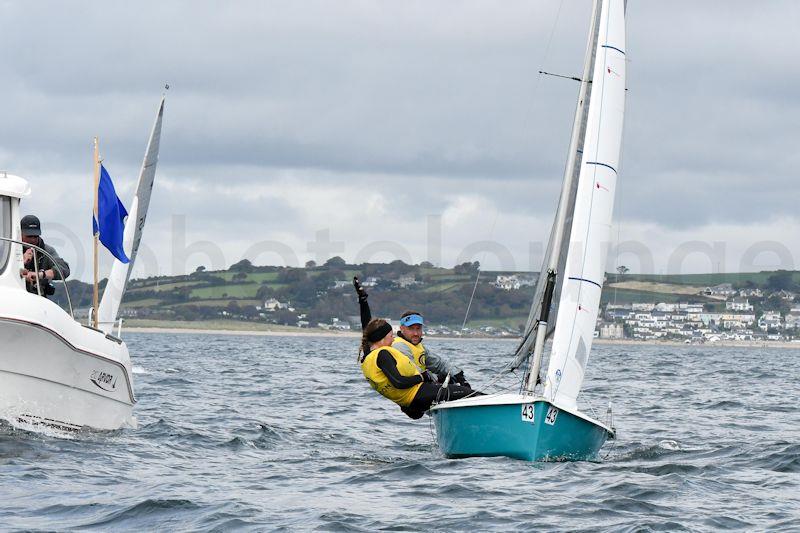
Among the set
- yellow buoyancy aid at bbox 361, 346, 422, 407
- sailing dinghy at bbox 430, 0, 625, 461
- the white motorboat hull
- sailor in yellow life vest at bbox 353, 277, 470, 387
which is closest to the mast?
sailing dinghy at bbox 430, 0, 625, 461

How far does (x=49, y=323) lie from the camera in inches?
539

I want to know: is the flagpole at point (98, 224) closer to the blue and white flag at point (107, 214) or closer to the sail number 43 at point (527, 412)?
the blue and white flag at point (107, 214)

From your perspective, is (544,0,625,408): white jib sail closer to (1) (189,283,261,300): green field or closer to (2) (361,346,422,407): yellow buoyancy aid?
(2) (361,346,422,407): yellow buoyancy aid

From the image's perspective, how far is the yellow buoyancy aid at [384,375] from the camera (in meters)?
14.2

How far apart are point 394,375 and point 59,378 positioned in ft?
12.8

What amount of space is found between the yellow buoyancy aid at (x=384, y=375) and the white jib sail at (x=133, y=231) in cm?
568

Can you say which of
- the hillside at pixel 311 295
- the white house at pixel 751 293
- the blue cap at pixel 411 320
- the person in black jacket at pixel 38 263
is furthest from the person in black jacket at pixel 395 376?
the white house at pixel 751 293

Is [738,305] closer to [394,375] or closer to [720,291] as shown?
[720,291]

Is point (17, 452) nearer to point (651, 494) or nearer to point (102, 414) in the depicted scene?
point (102, 414)

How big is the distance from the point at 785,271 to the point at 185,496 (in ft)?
461

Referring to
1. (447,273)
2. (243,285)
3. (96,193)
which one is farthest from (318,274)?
(96,193)

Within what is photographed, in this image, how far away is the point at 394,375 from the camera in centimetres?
1414

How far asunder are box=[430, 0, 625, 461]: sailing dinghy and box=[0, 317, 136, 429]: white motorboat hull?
4219mm

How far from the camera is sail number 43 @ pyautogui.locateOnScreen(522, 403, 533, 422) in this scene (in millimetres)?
12984
